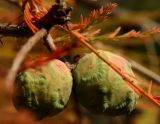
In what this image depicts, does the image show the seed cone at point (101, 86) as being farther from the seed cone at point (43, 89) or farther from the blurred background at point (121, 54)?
the blurred background at point (121, 54)

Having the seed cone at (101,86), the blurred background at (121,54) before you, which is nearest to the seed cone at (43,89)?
the seed cone at (101,86)

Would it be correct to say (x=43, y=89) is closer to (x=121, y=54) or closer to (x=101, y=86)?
(x=101, y=86)

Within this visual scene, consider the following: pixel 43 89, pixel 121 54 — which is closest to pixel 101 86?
pixel 43 89

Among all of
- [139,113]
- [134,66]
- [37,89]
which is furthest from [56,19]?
[139,113]

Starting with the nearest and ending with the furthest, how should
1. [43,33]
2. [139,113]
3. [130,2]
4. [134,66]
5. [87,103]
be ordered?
[43,33], [87,103], [134,66], [139,113], [130,2]

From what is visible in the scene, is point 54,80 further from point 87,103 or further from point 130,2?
point 130,2

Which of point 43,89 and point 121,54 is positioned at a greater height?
point 43,89

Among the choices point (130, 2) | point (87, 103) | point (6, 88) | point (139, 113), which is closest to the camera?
point (6, 88)
